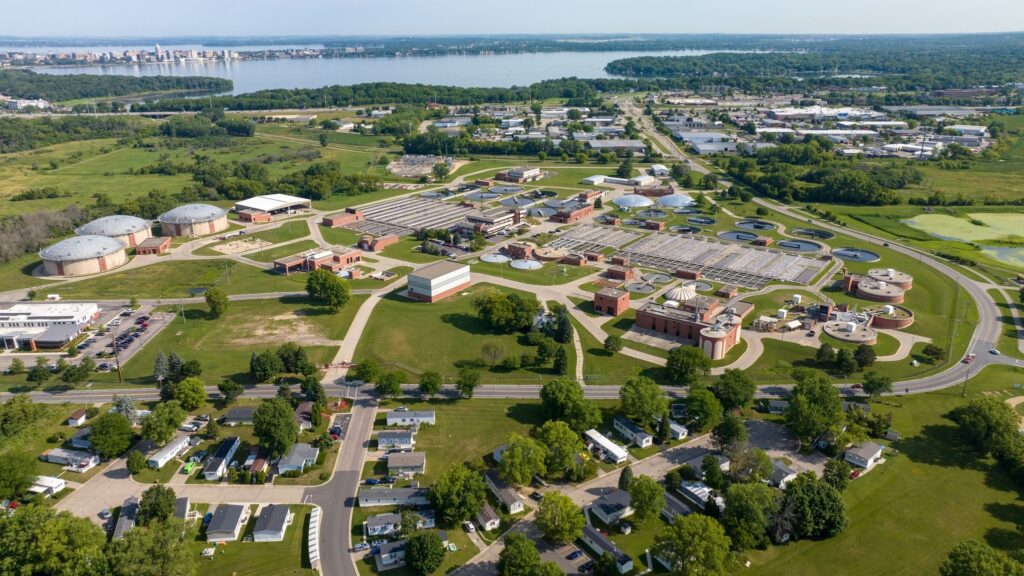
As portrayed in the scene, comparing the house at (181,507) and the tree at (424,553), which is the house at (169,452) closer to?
the house at (181,507)

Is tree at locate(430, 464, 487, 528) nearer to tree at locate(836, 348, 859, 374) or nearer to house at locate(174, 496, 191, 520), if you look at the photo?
house at locate(174, 496, 191, 520)

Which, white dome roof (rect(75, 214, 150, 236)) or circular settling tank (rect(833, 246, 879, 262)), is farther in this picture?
white dome roof (rect(75, 214, 150, 236))

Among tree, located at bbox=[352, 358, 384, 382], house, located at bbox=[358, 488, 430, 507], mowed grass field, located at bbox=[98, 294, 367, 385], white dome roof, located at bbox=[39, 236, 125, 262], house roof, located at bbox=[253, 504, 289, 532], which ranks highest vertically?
white dome roof, located at bbox=[39, 236, 125, 262]

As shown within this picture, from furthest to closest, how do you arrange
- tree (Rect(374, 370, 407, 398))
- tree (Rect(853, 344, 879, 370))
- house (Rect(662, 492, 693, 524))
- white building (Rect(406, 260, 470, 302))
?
white building (Rect(406, 260, 470, 302)) → tree (Rect(853, 344, 879, 370)) → tree (Rect(374, 370, 407, 398)) → house (Rect(662, 492, 693, 524))

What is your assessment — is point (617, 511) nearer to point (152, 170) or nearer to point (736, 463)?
point (736, 463)

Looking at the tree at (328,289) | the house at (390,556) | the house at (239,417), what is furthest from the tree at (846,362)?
the house at (239,417)

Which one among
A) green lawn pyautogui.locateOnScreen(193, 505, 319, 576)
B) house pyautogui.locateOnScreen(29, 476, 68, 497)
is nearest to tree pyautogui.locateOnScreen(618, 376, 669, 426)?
green lawn pyautogui.locateOnScreen(193, 505, 319, 576)

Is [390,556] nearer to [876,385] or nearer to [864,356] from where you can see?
→ [876,385]
